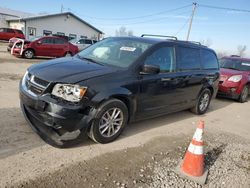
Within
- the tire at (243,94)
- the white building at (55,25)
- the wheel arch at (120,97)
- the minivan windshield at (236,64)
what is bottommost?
the tire at (243,94)

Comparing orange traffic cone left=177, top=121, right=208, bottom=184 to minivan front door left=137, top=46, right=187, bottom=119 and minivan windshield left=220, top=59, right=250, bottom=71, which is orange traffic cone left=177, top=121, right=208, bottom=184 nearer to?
minivan front door left=137, top=46, right=187, bottom=119

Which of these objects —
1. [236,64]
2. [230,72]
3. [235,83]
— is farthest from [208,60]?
[236,64]

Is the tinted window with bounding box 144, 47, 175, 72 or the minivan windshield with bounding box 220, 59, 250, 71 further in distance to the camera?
the minivan windshield with bounding box 220, 59, 250, 71

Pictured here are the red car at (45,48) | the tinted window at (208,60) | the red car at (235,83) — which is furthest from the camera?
the red car at (45,48)

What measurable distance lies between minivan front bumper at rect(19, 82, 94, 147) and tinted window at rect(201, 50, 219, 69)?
152 inches

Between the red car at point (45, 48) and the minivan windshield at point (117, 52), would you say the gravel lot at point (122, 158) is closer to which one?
the minivan windshield at point (117, 52)

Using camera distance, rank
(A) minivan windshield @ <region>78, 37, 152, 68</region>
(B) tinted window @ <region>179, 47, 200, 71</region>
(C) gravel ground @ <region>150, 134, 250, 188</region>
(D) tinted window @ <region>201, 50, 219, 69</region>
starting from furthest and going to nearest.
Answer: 1. (D) tinted window @ <region>201, 50, 219, 69</region>
2. (B) tinted window @ <region>179, 47, 200, 71</region>
3. (A) minivan windshield @ <region>78, 37, 152, 68</region>
4. (C) gravel ground @ <region>150, 134, 250, 188</region>

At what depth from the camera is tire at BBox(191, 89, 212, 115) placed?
6503 mm

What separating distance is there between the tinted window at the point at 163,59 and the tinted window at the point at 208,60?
1.59 meters

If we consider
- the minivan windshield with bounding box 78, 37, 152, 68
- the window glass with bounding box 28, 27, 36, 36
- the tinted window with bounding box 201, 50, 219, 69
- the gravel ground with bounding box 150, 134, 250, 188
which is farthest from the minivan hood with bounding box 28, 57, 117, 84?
the window glass with bounding box 28, 27, 36, 36

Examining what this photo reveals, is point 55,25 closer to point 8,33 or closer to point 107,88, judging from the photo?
point 8,33

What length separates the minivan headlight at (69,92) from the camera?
3.60 meters

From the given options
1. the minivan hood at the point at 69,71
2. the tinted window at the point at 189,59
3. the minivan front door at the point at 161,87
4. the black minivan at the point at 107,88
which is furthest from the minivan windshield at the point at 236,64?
the minivan hood at the point at 69,71

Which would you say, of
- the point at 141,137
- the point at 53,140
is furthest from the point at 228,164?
the point at 53,140
